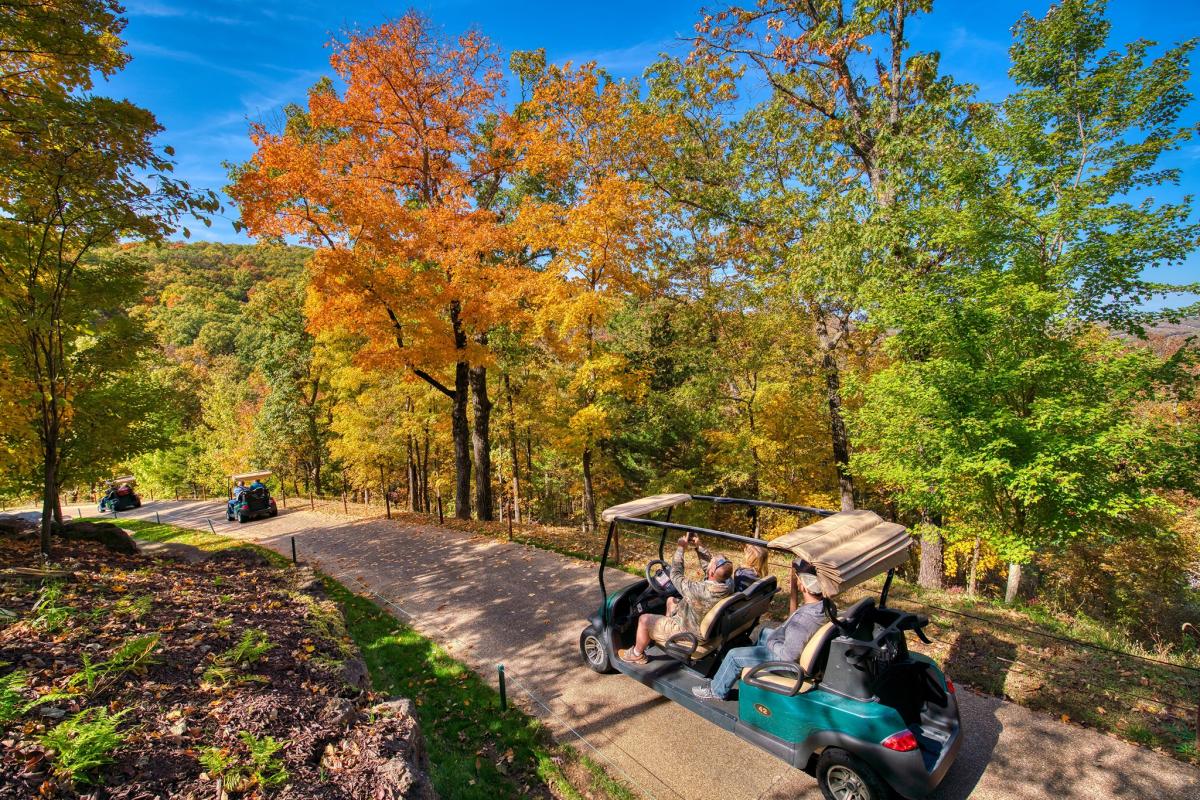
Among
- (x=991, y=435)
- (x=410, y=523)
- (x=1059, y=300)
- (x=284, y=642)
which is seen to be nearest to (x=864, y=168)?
(x=1059, y=300)

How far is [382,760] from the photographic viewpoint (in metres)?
3.48

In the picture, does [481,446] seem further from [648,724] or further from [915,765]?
[915,765]

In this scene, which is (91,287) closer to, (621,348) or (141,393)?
(141,393)

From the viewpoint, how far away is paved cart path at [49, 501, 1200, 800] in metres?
4.07

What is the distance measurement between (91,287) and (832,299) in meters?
15.2

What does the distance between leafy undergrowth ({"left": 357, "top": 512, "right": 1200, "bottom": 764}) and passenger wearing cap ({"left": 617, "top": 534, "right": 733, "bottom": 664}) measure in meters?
2.35

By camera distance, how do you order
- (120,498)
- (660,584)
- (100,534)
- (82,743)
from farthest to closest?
(120,498), (100,534), (660,584), (82,743)

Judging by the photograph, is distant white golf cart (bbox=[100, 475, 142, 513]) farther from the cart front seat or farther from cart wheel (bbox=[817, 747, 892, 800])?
cart wheel (bbox=[817, 747, 892, 800])

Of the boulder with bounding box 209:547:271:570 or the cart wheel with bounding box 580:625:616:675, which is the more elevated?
the boulder with bounding box 209:547:271:570

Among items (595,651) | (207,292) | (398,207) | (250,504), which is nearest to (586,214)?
(398,207)

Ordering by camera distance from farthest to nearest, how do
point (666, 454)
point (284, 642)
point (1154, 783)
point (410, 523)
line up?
point (666, 454)
point (410, 523)
point (284, 642)
point (1154, 783)

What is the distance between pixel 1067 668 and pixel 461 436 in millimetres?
13616

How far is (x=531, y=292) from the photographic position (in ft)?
42.3

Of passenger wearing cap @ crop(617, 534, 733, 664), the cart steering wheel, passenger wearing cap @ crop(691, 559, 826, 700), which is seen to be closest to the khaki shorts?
passenger wearing cap @ crop(617, 534, 733, 664)
